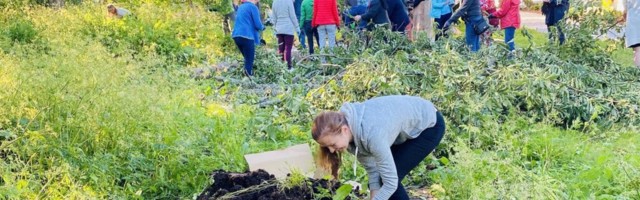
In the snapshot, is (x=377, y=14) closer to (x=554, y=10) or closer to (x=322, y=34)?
(x=322, y=34)

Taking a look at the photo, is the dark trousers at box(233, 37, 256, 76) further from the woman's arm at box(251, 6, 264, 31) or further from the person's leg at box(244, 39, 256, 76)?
the woman's arm at box(251, 6, 264, 31)

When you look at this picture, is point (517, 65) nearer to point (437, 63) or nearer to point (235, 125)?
point (437, 63)

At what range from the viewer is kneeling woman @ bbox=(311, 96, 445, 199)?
10.5 feet

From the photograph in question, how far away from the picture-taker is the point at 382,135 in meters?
3.25

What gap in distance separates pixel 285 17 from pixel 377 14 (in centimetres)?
134

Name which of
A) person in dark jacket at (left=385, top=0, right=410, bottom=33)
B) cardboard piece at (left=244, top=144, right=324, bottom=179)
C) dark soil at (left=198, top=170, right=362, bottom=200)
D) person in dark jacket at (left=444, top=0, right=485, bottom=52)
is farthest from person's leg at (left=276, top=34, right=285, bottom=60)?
dark soil at (left=198, top=170, right=362, bottom=200)

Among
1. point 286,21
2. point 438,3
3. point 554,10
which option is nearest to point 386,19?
point 286,21

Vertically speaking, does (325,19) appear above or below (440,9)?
above

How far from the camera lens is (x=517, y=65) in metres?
6.07

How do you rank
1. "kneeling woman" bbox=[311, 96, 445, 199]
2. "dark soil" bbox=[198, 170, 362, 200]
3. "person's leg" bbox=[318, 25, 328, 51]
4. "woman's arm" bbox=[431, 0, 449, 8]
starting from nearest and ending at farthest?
"kneeling woman" bbox=[311, 96, 445, 199], "dark soil" bbox=[198, 170, 362, 200], "person's leg" bbox=[318, 25, 328, 51], "woman's arm" bbox=[431, 0, 449, 8]

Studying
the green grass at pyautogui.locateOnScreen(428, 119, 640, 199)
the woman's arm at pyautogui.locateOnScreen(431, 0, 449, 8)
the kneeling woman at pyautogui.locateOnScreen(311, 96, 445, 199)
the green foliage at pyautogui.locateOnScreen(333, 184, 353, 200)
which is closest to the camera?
the kneeling woman at pyautogui.locateOnScreen(311, 96, 445, 199)

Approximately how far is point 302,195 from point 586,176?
83.5 inches

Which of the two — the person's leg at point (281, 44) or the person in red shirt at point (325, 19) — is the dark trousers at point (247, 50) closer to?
the person's leg at point (281, 44)

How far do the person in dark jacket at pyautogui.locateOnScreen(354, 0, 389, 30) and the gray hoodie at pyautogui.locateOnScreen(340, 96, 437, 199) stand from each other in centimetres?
535
